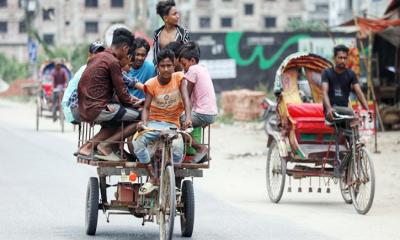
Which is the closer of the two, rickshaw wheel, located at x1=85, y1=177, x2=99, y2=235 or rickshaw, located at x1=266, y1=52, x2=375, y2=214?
rickshaw wheel, located at x1=85, y1=177, x2=99, y2=235

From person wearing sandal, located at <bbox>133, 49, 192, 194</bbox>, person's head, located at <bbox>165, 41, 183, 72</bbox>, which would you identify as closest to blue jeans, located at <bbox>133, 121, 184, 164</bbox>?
person wearing sandal, located at <bbox>133, 49, 192, 194</bbox>

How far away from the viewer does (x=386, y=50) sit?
31312 mm

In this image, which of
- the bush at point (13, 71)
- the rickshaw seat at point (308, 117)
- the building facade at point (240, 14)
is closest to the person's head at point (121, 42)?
the rickshaw seat at point (308, 117)

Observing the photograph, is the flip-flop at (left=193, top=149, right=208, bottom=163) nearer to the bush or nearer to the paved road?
the paved road

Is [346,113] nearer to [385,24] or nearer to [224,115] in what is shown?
[385,24]

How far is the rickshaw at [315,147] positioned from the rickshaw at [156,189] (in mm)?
3116

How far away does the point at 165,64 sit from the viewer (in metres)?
10.3

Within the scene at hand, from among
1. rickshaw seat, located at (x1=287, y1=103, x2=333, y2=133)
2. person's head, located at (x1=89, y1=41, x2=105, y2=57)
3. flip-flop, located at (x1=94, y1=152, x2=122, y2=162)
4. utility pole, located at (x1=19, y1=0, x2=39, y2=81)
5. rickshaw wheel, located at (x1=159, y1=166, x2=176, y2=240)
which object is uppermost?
utility pole, located at (x1=19, y1=0, x2=39, y2=81)

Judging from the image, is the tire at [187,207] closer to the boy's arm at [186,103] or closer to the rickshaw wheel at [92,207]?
the boy's arm at [186,103]

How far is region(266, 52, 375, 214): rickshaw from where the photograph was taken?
13.5 meters

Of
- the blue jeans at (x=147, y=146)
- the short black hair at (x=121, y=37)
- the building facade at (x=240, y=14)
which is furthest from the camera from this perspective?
the building facade at (x=240, y=14)

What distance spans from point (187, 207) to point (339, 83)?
406 cm

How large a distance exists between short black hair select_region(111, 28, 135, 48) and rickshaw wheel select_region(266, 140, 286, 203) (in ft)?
13.3

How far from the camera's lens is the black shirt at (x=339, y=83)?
46.1ft
